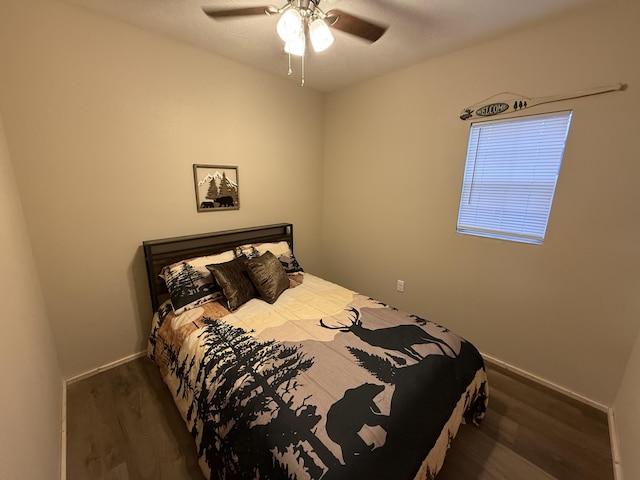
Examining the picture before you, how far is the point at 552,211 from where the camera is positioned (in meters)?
1.83

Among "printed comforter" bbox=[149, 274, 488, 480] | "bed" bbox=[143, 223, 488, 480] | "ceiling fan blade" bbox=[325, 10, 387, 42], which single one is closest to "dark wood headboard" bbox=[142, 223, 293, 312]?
"bed" bbox=[143, 223, 488, 480]

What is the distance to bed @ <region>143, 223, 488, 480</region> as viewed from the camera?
998mm

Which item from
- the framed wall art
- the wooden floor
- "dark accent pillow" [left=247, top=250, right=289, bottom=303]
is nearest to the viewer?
the wooden floor

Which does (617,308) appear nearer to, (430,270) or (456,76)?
(430,270)

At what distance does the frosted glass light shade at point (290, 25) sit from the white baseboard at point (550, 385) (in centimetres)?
277

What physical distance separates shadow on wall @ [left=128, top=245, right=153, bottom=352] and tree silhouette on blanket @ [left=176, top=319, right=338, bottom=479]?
3.26 ft

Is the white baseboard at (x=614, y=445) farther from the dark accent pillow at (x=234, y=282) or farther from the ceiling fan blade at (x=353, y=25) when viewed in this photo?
the ceiling fan blade at (x=353, y=25)

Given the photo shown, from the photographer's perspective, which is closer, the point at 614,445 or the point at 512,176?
the point at 614,445

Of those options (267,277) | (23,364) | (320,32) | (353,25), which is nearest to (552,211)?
(353,25)

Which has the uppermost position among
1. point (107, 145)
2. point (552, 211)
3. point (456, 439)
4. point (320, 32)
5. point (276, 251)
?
point (320, 32)

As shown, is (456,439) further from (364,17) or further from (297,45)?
(364,17)

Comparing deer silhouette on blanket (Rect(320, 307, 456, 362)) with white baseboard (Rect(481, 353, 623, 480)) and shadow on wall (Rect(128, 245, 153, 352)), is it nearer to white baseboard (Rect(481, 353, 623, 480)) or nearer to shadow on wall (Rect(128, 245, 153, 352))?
white baseboard (Rect(481, 353, 623, 480))

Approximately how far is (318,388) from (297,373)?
0.14m

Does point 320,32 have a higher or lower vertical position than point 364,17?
lower
